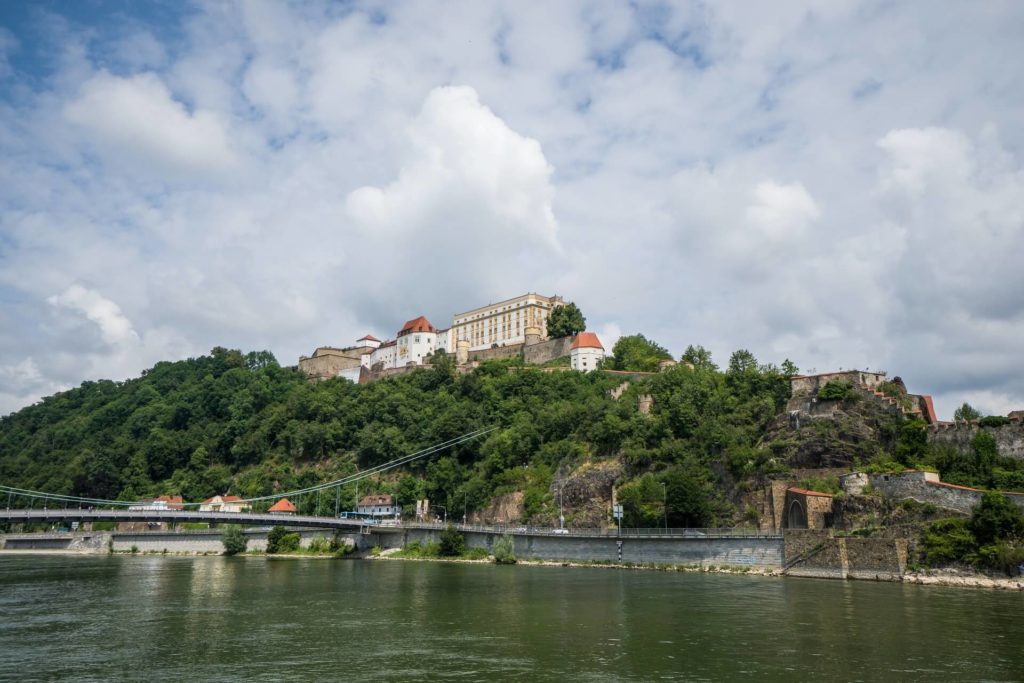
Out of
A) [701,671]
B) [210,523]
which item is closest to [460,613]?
[701,671]

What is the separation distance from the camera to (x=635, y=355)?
269 ft

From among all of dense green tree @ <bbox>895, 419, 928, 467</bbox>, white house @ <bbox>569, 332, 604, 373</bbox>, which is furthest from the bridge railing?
white house @ <bbox>569, 332, 604, 373</bbox>

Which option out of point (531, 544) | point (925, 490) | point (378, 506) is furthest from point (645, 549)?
point (378, 506)

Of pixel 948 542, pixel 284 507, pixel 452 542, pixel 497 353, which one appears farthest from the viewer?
pixel 497 353

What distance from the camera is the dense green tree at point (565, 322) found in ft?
282

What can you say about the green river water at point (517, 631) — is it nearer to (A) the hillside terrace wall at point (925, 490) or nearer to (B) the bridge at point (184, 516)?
(A) the hillside terrace wall at point (925, 490)

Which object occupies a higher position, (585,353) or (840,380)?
(585,353)

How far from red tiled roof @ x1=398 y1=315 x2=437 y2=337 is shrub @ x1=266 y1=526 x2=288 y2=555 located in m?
40.7

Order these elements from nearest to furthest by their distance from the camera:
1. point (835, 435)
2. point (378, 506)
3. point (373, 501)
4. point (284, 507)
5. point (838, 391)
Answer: point (835, 435) < point (838, 391) < point (378, 506) < point (373, 501) < point (284, 507)

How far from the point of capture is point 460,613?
91.0 feet

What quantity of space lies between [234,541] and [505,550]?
1111 inches

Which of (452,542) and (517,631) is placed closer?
(517,631)

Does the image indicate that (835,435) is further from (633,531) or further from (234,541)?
(234,541)

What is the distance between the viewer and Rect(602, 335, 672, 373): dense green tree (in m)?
80.0
